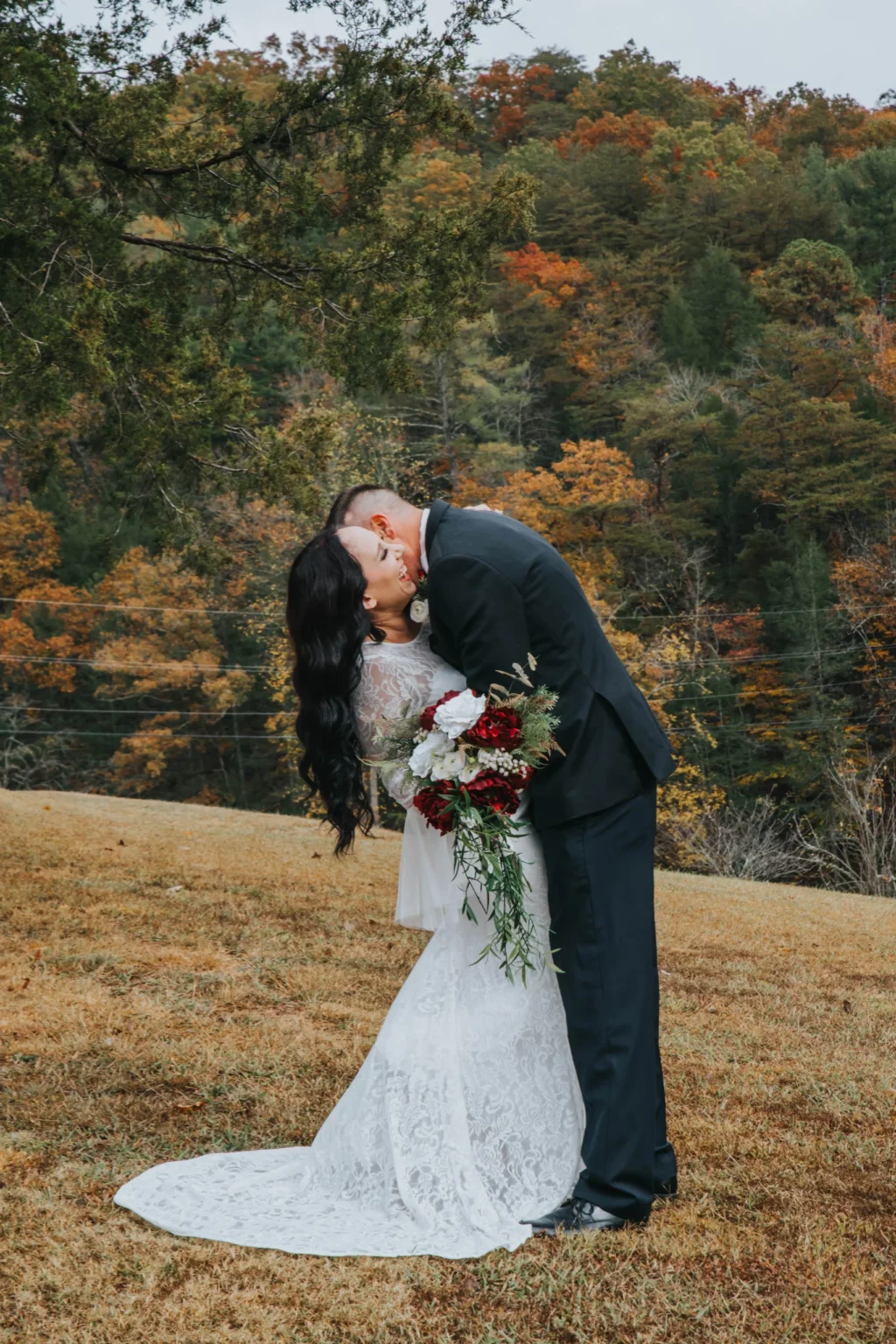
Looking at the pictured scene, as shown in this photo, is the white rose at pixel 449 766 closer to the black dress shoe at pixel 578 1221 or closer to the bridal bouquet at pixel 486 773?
the bridal bouquet at pixel 486 773

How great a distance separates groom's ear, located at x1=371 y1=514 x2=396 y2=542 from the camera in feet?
11.7

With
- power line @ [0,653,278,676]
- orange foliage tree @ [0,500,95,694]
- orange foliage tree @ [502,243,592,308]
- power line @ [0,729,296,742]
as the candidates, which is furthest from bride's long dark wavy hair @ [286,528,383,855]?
orange foliage tree @ [502,243,592,308]

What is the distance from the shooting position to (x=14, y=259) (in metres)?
8.08

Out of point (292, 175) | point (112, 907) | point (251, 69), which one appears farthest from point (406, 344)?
point (251, 69)

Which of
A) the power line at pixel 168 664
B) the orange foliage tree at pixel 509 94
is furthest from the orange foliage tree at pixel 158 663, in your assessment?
the orange foliage tree at pixel 509 94

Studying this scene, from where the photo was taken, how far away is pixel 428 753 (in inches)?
133

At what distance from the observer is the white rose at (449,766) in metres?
3.31

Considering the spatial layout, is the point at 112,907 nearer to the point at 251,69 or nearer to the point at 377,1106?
the point at 377,1106

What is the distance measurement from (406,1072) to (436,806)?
74 cm

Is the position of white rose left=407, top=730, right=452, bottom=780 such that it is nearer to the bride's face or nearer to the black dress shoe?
the bride's face

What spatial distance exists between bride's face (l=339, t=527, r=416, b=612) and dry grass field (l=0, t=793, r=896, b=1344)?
5.72 ft

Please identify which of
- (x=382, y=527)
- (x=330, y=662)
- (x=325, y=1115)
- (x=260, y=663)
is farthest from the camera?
(x=260, y=663)

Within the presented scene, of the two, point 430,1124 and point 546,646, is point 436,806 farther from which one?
point 430,1124

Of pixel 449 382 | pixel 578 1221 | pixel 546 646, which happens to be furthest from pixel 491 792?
pixel 449 382
